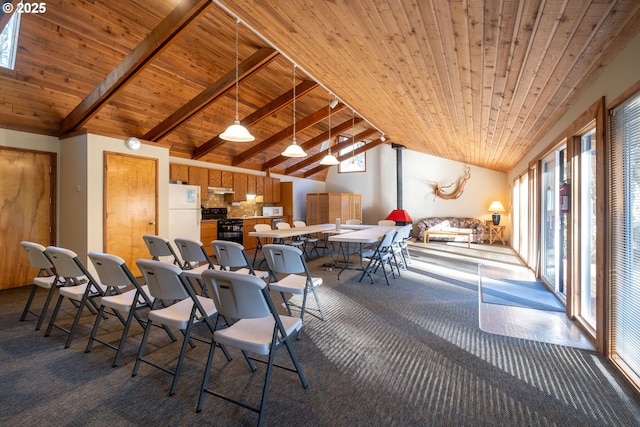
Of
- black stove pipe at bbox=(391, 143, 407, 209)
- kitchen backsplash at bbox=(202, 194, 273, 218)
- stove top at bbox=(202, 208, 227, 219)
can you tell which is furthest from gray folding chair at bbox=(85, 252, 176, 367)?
black stove pipe at bbox=(391, 143, 407, 209)

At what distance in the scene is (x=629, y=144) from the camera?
209 centimetres

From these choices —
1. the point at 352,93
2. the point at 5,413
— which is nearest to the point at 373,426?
the point at 5,413

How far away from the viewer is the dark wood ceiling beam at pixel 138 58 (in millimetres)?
3350

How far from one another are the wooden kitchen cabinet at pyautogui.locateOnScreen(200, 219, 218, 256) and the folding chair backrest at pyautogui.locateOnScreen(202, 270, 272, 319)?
570 centimetres

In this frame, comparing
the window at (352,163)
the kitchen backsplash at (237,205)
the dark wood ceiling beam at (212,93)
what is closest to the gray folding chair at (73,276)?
the dark wood ceiling beam at (212,93)

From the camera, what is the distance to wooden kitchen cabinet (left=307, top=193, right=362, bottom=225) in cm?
1046

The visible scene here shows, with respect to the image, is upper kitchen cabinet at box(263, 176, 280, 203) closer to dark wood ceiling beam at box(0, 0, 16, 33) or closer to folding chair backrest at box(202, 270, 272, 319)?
dark wood ceiling beam at box(0, 0, 16, 33)

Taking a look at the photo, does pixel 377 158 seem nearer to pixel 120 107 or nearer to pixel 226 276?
pixel 120 107

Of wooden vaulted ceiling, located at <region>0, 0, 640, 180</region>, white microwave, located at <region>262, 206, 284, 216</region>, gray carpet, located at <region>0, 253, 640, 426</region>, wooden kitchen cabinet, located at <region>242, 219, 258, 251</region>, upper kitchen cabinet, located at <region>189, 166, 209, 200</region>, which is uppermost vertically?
wooden vaulted ceiling, located at <region>0, 0, 640, 180</region>

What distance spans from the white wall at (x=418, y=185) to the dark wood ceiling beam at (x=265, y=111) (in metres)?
5.65

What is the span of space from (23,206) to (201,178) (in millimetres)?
3231

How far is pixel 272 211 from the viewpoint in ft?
31.8

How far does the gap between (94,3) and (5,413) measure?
13.7 ft

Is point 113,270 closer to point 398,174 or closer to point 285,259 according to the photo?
point 285,259
